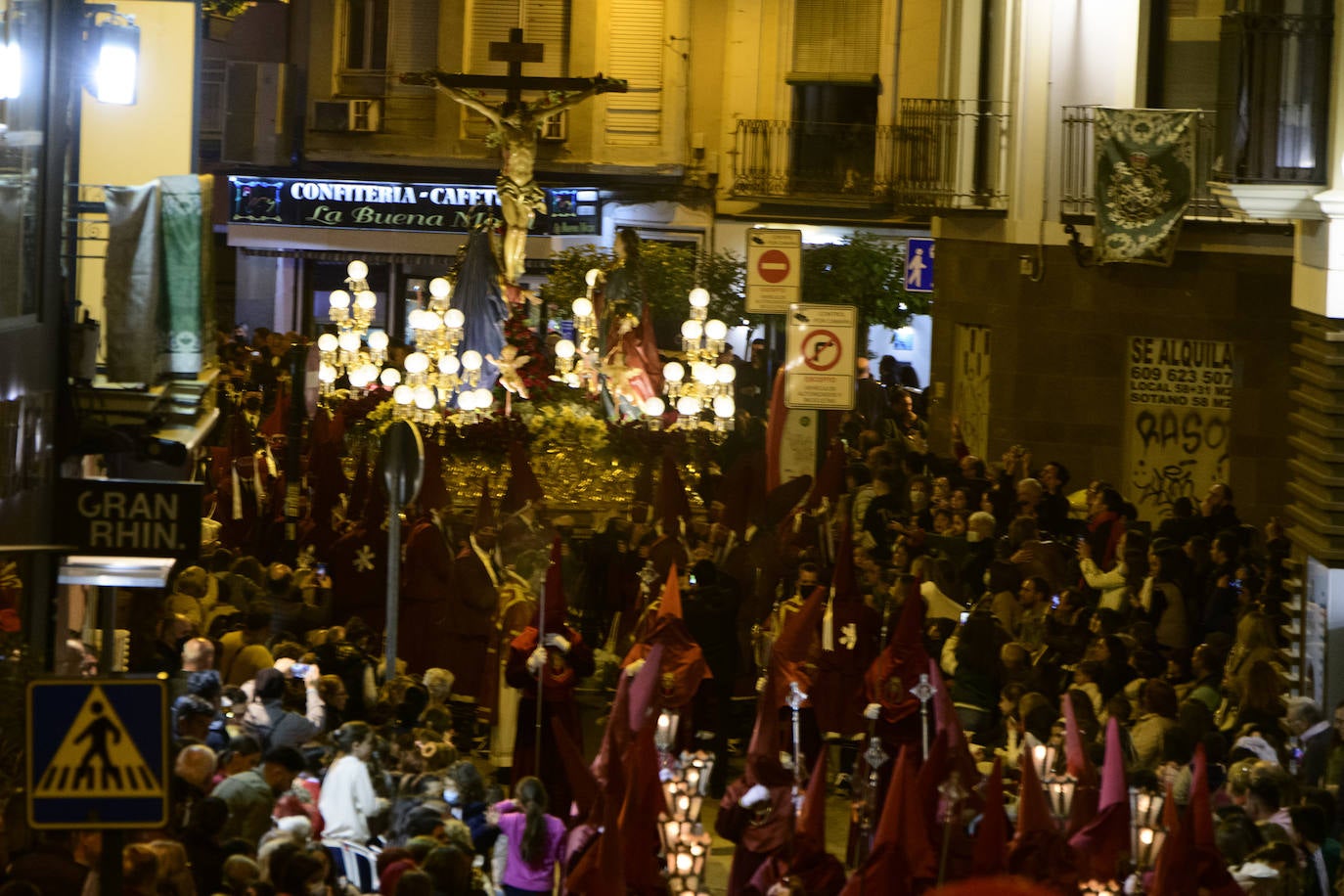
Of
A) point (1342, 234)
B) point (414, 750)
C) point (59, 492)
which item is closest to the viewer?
point (59, 492)

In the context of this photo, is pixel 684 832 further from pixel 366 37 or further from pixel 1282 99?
pixel 366 37

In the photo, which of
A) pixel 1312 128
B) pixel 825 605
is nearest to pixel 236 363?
pixel 825 605

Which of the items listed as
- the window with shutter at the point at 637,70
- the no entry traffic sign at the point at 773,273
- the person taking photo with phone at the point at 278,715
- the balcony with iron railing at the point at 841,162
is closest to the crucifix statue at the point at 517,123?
the balcony with iron railing at the point at 841,162

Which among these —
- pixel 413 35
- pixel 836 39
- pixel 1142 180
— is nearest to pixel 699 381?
pixel 1142 180

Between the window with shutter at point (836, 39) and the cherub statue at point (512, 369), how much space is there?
13140mm

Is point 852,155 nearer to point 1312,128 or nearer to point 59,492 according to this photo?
point 1312,128

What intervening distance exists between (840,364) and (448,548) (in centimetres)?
326

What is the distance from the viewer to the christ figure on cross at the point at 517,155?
2414cm

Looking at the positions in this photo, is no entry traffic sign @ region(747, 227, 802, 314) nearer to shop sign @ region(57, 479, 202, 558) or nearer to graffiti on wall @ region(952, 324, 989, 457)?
graffiti on wall @ region(952, 324, 989, 457)

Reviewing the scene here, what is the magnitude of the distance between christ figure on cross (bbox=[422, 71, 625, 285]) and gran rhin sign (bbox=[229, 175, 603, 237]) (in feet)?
35.5

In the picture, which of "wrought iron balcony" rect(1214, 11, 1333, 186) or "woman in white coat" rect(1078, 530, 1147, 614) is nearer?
"wrought iron balcony" rect(1214, 11, 1333, 186)

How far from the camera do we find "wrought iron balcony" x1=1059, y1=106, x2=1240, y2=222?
2298 cm

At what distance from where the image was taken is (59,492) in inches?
452

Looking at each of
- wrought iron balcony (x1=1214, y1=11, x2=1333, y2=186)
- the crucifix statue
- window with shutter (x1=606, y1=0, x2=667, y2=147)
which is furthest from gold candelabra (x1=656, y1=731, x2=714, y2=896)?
window with shutter (x1=606, y1=0, x2=667, y2=147)
